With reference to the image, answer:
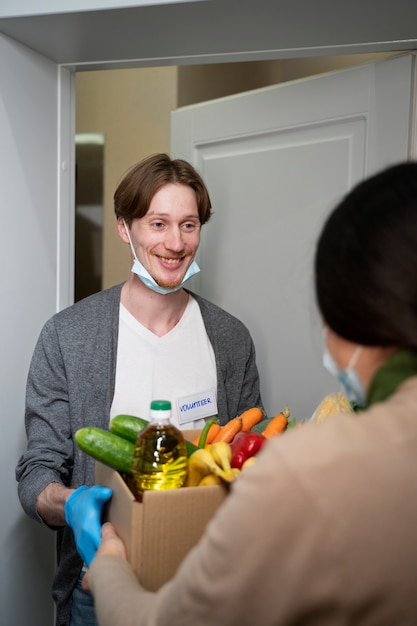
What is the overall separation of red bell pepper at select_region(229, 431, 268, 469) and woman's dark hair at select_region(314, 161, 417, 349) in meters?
0.44

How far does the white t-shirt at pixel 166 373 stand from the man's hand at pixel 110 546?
0.50 meters

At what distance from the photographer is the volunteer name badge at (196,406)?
1.57 meters

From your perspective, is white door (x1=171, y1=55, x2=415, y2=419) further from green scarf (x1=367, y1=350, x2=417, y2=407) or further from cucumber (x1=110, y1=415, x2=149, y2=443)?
green scarf (x1=367, y1=350, x2=417, y2=407)

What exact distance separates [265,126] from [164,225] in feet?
2.07

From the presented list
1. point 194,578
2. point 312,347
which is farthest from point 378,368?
point 312,347

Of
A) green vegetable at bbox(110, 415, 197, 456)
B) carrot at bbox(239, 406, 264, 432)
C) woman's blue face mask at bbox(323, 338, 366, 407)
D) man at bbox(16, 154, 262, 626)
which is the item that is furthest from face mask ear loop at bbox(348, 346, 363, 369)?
man at bbox(16, 154, 262, 626)

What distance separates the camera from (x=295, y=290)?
6.69ft

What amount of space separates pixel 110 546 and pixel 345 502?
49 cm

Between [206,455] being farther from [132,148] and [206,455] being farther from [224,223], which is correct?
[132,148]

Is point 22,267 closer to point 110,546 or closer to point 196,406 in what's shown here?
point 196,406

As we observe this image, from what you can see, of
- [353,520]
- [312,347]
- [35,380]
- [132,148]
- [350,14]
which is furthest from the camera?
[132,148]

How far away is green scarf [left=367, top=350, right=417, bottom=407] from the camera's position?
0.69 m

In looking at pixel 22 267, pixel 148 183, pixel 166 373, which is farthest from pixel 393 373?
pixel 22 267

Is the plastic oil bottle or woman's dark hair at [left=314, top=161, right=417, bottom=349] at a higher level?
woman's dark hair at [left=314, top=161, right=417, bottom=349]
